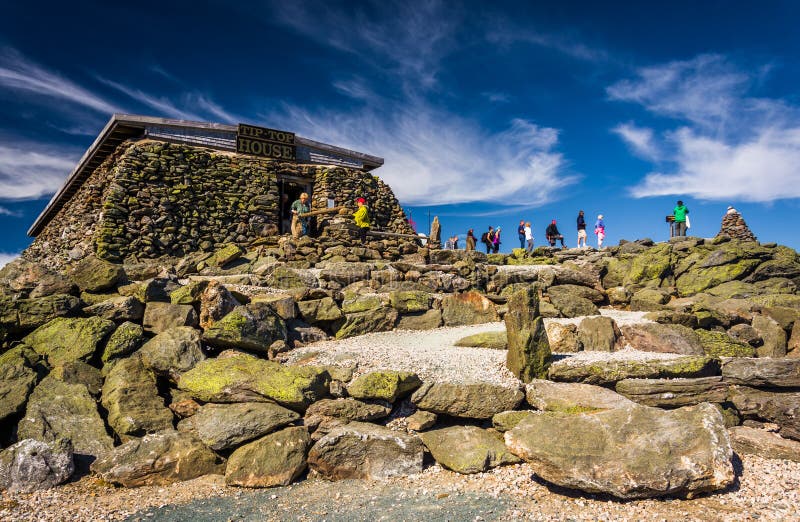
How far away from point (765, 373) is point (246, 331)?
36.1 ft

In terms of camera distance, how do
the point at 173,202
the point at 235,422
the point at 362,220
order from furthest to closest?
the point at 173,202 → the point at 362,220 → the point at 235,422

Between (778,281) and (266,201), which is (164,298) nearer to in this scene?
(266,201)

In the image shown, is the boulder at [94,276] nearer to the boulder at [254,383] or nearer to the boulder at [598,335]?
the boulder at [254,383]

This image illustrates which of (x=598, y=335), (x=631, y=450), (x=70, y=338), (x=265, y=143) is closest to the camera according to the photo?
(x=631, y=450)

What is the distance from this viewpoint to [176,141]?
2247 cm

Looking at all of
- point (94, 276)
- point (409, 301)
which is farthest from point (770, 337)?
point (94, 276)

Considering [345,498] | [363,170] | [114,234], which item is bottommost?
[345,498]

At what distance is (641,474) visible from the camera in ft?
20.5

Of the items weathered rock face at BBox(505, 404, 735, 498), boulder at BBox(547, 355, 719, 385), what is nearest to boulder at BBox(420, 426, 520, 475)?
weathered rock face at BBox(505, 404, 735, 498)

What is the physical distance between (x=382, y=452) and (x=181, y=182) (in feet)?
62.5

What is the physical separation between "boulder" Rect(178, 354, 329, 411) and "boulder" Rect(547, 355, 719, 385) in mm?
5000

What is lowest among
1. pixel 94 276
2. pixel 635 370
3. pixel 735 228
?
pixel 635 370

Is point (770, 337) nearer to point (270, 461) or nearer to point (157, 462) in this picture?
point (270, 461)

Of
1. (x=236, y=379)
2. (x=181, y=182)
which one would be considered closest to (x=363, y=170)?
(x=181, y=182)
